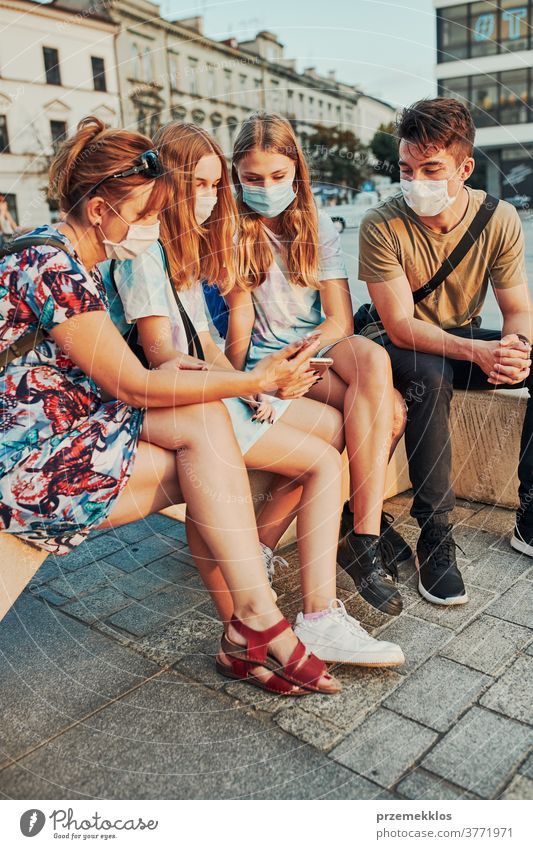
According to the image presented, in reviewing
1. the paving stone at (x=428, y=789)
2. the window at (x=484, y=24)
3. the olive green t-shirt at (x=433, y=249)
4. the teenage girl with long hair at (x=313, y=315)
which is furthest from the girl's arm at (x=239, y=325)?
the window at (x=484, y=24)

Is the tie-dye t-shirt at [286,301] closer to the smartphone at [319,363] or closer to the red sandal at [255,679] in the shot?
the smartphone at [319,363]

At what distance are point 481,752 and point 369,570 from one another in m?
0.77

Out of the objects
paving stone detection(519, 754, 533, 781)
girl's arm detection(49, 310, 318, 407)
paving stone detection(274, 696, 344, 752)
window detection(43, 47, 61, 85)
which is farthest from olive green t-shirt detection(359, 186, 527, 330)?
window detection(43, 47, 61, 85)

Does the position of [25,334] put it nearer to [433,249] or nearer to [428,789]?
[428,789]

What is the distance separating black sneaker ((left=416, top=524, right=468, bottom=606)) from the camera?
263 cm

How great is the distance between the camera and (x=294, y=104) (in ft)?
9.76

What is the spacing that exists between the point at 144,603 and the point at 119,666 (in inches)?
15.8

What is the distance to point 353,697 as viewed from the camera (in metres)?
2.15

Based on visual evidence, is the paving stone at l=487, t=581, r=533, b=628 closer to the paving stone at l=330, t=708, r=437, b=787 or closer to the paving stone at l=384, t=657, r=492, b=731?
the paving stone at l=384, t=657, r=492, b=731

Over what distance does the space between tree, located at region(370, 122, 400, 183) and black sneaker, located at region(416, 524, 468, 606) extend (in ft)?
4.90

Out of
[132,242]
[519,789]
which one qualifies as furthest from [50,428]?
[519,789]

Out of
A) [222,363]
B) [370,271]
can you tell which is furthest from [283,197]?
[222,363]

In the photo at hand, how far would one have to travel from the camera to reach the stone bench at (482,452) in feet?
10.4

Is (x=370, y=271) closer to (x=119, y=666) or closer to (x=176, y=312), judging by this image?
(x=176, y=312)
